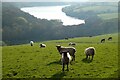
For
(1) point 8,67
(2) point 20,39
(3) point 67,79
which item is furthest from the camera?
(2) point 20,39

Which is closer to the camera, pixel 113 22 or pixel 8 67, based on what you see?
pixel 8 67

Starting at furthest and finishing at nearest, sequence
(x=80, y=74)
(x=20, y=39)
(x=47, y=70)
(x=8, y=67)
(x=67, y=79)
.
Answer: (x=20, y=39) < (x=8, y=67) < (x=47, y=70) < (x=80, y=74) < (x=67, y=79)

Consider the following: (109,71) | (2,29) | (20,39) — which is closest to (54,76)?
(109,71)

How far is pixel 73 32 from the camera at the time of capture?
19950 cm

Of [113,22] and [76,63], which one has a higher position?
[113,22]

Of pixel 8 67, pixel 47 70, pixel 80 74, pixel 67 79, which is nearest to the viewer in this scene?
pixel 67 79

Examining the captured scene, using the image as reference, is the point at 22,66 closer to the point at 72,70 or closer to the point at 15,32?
the point at 72,70

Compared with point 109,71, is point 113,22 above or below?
above

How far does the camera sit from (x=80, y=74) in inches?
871

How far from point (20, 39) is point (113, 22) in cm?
7753

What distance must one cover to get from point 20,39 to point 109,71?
169480mm

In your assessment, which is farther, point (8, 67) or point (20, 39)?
point (20, 39)

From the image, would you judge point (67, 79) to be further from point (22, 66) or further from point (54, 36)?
point (54, 36)

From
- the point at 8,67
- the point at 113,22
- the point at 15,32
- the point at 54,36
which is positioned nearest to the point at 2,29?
the point at 15,32
